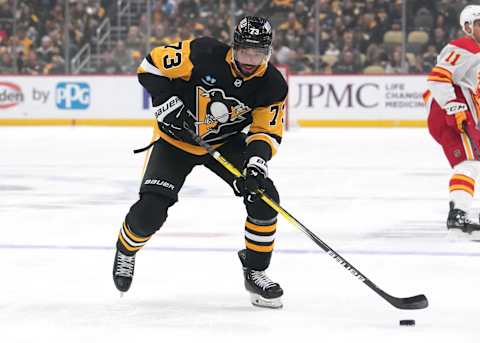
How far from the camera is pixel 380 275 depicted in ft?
13.4

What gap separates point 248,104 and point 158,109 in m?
0.30

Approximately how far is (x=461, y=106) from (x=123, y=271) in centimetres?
234

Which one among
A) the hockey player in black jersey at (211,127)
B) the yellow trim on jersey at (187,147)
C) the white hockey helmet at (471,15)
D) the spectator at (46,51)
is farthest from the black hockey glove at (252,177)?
the spectator at (46,51)

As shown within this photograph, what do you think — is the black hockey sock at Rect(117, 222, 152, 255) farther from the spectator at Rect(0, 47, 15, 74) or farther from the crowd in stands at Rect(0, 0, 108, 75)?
the spectator at Rect(0, 47, 15, 74)

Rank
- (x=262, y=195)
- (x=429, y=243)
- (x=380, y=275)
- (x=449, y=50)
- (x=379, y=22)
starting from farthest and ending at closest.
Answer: (x=379, y=22) → (x=449, y=50) → (x=429, y=243) → (x=380, y=275) → (x=262, y=195)

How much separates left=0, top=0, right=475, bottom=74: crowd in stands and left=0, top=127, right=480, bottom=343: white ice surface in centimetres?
484

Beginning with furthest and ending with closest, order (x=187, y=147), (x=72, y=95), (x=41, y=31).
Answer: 1. (x=41, y=31)
2. (x=72, y=95)
3. (x=187, y=147)

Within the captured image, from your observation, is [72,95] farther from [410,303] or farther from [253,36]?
[410,303]

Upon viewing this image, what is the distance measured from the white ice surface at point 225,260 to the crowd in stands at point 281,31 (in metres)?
4.84

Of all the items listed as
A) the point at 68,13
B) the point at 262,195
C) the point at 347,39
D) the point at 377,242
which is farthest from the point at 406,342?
the point at 68,13

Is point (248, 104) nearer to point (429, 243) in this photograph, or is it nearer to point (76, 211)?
point (429, 243)

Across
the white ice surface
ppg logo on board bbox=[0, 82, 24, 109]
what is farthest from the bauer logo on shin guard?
ppg logo on board bbox=[0, 82, 24, 109]

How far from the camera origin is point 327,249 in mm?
3508

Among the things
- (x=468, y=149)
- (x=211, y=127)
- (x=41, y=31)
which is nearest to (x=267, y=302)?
(x=211, y=127)
